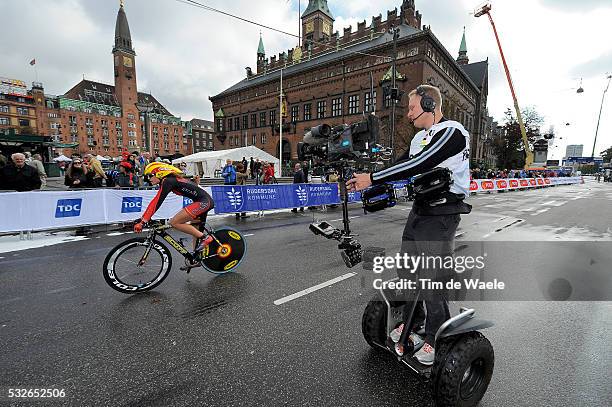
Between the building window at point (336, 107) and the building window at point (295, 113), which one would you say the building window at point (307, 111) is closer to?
the building window at point (295, 113)

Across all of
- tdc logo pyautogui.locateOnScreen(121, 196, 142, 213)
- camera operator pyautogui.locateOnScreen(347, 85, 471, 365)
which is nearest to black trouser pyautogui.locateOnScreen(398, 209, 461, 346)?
camera operator pyautogui.locateOnScreen(347, 85, 471, 365)

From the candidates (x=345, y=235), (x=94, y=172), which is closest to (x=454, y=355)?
(x=345, y=235)

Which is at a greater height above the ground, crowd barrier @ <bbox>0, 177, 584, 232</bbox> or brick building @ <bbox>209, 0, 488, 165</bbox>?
brick building @ <bbox>209, 0, 488, 165</bbox>

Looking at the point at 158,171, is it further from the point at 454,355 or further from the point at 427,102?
the point at 454,355

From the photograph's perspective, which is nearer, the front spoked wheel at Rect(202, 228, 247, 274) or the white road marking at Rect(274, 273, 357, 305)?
the white road marking at Rect(274, 273, 357, 305)

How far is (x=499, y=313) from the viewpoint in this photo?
3.62 m

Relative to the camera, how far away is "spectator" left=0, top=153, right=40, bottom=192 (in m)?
7.93

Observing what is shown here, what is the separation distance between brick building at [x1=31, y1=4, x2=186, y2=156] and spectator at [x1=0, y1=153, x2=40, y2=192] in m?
79.6

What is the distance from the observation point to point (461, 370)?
1.92m

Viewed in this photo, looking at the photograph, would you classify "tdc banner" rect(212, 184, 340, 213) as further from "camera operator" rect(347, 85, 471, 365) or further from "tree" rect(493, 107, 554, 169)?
"tree" rect(493, 107, 554, 169)

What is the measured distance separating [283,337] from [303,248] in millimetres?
3611

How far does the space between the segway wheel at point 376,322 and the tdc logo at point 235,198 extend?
8.70 meters

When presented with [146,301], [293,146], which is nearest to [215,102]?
[293,146]

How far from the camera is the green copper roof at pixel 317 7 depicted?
6319 cm
